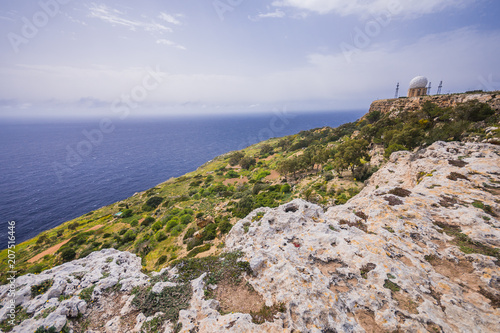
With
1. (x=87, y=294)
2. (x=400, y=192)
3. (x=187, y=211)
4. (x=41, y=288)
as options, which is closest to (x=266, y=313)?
(x=87, y=294)

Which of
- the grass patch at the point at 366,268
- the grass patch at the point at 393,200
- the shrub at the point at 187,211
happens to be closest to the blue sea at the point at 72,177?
the shrub at the point at 187,211

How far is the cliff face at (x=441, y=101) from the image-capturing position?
3264 centimetres

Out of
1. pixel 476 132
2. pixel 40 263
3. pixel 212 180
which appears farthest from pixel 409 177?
pixel 40 263

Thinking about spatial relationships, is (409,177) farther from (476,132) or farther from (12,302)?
(12,302)

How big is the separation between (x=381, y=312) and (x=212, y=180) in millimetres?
57622

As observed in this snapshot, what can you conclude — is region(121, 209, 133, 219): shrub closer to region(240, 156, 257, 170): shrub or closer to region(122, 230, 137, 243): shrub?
region(122, 230, 137, 243): shrub

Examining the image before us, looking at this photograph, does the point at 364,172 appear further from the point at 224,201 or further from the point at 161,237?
the point at 161,237

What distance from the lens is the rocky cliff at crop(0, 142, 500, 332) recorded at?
7.54 m

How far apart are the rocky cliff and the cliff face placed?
31.2m

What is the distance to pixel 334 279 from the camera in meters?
9.38

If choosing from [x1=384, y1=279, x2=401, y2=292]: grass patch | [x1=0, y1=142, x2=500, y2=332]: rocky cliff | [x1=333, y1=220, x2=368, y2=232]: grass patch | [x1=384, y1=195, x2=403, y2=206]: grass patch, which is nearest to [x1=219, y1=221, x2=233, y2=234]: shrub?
[x1=0, y1=142, x2=500, y2=332]: rocky cliff

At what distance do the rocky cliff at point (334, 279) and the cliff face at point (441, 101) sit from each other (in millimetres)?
31203

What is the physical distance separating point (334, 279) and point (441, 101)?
57.2m

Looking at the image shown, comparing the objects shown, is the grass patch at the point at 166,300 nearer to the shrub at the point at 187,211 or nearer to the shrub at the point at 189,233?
the shrub at the point at 189,233
